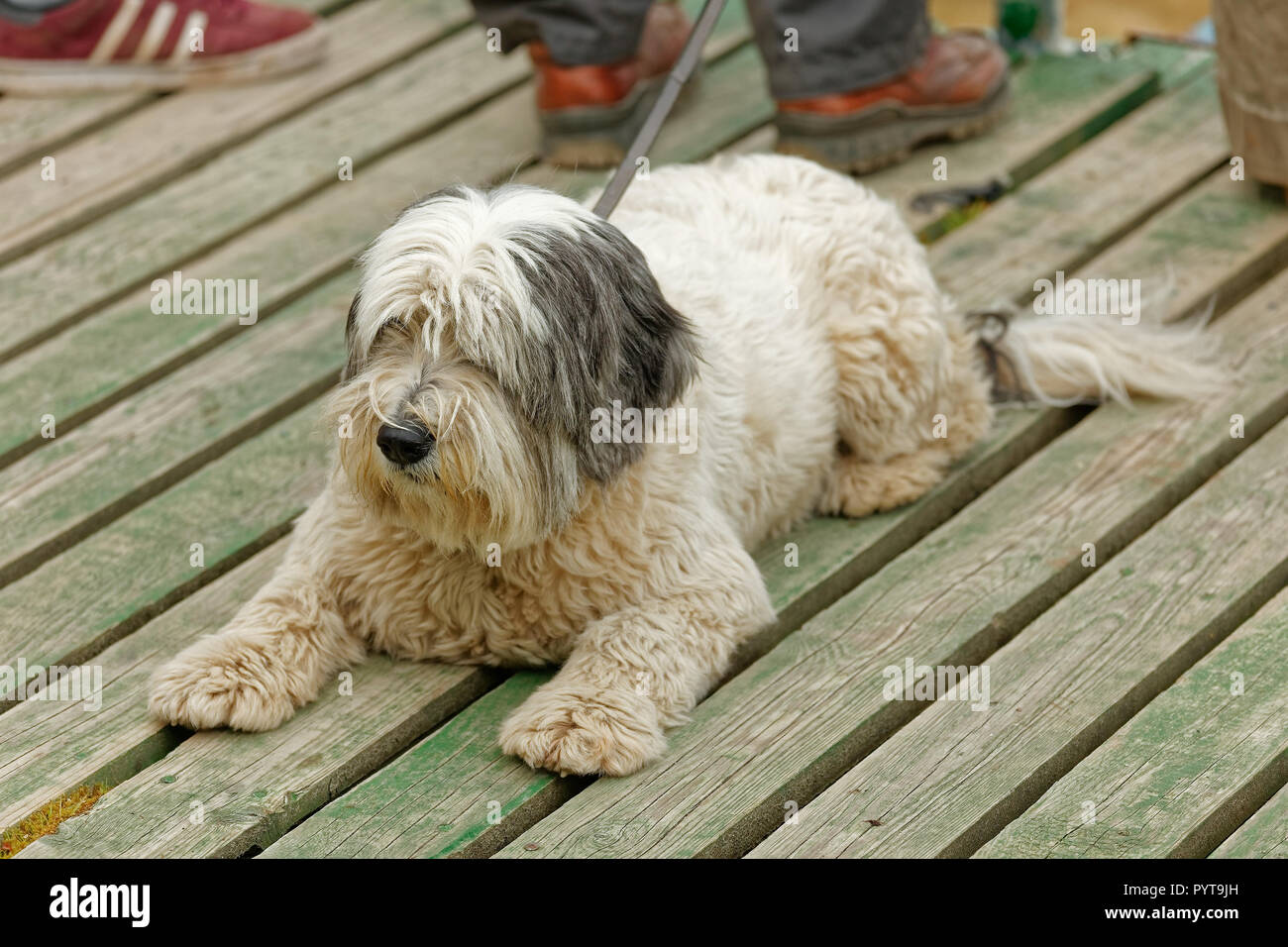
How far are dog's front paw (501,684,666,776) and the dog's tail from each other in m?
1.77

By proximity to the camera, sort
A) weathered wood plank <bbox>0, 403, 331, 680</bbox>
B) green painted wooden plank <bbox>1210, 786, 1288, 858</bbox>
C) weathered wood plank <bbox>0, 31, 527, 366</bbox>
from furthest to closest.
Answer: weathered wood plank <bbox>0, 31, 527, 366</bbox>, weathered wood plank <bbox>0, 403, 331, 680</bbox>, green painted wooden plank <bbox>1210, 786, 1288, 858</bbox>

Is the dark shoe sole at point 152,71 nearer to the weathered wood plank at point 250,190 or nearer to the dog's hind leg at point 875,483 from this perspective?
the weathered wood plank at point 250,190

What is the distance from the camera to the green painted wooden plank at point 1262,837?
350 cm

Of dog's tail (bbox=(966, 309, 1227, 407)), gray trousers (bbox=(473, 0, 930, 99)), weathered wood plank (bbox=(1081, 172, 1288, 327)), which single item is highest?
gray trousers (bbox=(473, 0, 930, 99))

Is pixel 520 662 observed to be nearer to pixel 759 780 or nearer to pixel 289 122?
pixel 759 780

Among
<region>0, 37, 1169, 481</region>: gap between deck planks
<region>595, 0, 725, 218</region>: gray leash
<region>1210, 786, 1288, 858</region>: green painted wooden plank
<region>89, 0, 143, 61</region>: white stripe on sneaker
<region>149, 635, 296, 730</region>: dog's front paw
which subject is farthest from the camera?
<region>89, 0, 143, 61</region>: white stripe on sneaker

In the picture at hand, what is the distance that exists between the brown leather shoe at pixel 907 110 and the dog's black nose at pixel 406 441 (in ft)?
9.42

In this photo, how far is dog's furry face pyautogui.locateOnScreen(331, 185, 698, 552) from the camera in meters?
3.54

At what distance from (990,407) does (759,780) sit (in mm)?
1613

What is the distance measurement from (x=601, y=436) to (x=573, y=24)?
2674 mm

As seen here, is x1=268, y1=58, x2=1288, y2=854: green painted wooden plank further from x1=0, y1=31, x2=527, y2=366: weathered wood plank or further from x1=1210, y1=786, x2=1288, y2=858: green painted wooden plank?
x1=0, y1=31, x2=527, y2=366: weathered wood plank

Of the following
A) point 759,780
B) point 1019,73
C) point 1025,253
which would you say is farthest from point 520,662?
point 1019,73

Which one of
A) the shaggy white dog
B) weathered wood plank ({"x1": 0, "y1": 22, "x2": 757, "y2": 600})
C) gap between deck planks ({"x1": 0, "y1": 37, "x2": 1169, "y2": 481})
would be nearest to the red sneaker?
gap between deck planks ({"x1": 0, "y1": 37, "x2": 1169, "y2": 481})
